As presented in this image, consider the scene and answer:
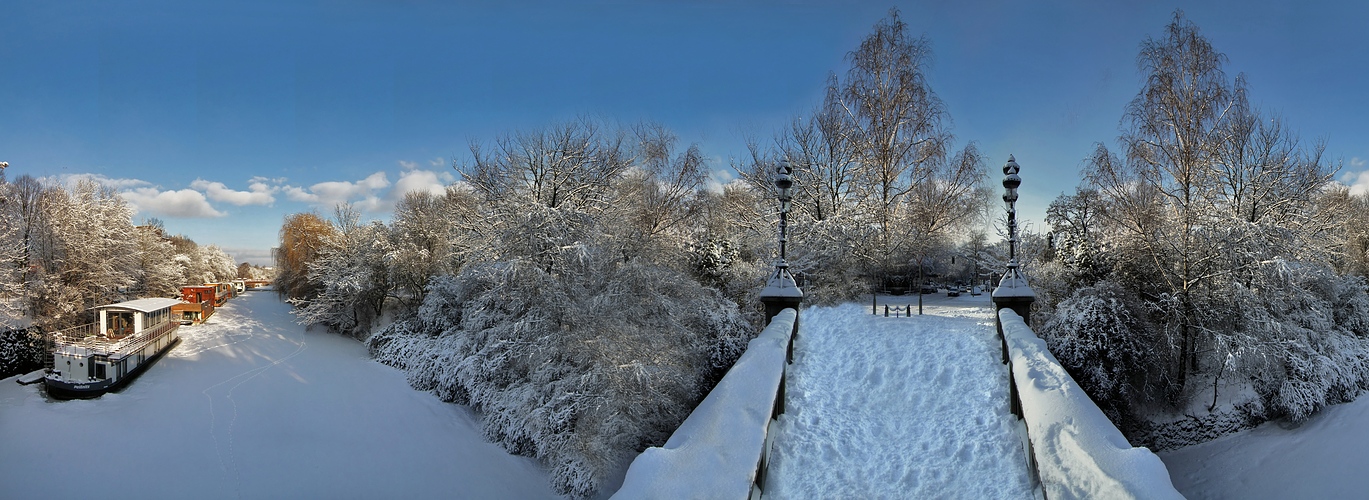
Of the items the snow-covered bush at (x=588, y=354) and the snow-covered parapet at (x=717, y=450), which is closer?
the snow-covered parapet at (x=717, y=450)

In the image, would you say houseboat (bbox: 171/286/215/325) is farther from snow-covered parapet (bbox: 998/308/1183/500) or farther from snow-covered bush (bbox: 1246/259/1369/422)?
snow-covered bush (bbox: 1246/259/1369/422)

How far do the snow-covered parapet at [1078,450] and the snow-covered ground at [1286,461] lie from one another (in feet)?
33.2

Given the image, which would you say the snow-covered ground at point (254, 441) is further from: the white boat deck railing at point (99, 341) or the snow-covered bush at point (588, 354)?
the snow-covered bush at point (588, 354)

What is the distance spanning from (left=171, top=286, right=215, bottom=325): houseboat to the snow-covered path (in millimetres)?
A: 29065

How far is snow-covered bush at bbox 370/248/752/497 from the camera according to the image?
12453 mm

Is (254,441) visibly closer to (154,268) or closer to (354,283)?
(354,283)

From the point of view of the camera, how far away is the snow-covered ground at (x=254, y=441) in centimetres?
1392

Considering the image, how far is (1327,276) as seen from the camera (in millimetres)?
12750

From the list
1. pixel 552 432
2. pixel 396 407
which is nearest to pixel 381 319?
pixel 396 407

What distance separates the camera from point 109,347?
1889 centimetres

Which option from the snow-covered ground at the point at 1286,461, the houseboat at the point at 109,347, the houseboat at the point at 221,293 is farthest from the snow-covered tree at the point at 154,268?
the snow-covered ground at the point at 1286,461

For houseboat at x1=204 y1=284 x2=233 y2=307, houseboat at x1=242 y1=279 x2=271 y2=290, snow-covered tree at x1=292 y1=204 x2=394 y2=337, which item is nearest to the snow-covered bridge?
snow-covered tree at x1=292 y1=204 x2=394 y2=337

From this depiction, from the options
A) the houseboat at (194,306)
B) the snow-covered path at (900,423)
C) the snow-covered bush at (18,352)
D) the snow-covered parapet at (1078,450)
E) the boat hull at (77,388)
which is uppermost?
the snow-covered parapet at (1078,450)

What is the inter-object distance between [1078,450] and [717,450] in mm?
2360
